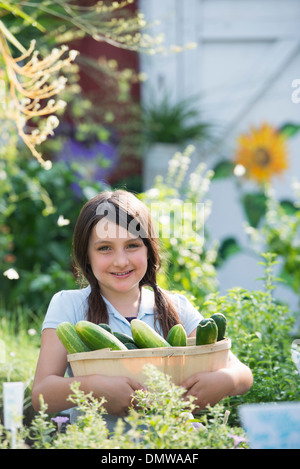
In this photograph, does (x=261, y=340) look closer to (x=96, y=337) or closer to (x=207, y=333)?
(x=207, y=333)

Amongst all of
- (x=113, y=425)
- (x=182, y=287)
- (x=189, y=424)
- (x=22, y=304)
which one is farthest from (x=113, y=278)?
(x=22, y=304)

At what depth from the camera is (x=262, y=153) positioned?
222 inches

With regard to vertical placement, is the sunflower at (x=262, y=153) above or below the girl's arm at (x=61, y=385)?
above

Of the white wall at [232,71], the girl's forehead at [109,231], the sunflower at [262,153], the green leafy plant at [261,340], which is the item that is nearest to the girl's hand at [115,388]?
the girl's forehead at [109,231]

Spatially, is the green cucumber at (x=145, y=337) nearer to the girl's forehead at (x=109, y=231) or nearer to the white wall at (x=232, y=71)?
the girl's forehead at (x=109, y=231)

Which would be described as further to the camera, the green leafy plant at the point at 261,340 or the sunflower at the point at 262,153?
the sunflower at the point at 262,153

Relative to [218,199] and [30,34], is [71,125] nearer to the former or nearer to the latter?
[30,34]

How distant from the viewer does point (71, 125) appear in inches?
225

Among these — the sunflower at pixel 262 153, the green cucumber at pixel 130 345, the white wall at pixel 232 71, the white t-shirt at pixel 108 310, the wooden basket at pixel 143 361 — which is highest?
the white wall at pixel 232 71

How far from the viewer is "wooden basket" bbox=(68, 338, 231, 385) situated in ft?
5.72

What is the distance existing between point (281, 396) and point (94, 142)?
376cm

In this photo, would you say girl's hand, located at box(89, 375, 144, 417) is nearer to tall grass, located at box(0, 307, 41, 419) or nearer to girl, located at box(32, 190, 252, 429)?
girl, located at box(32, 190, 252, 429)

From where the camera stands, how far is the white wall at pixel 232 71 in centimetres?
544

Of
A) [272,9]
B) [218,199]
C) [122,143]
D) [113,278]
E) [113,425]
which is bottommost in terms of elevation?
[113,425]
